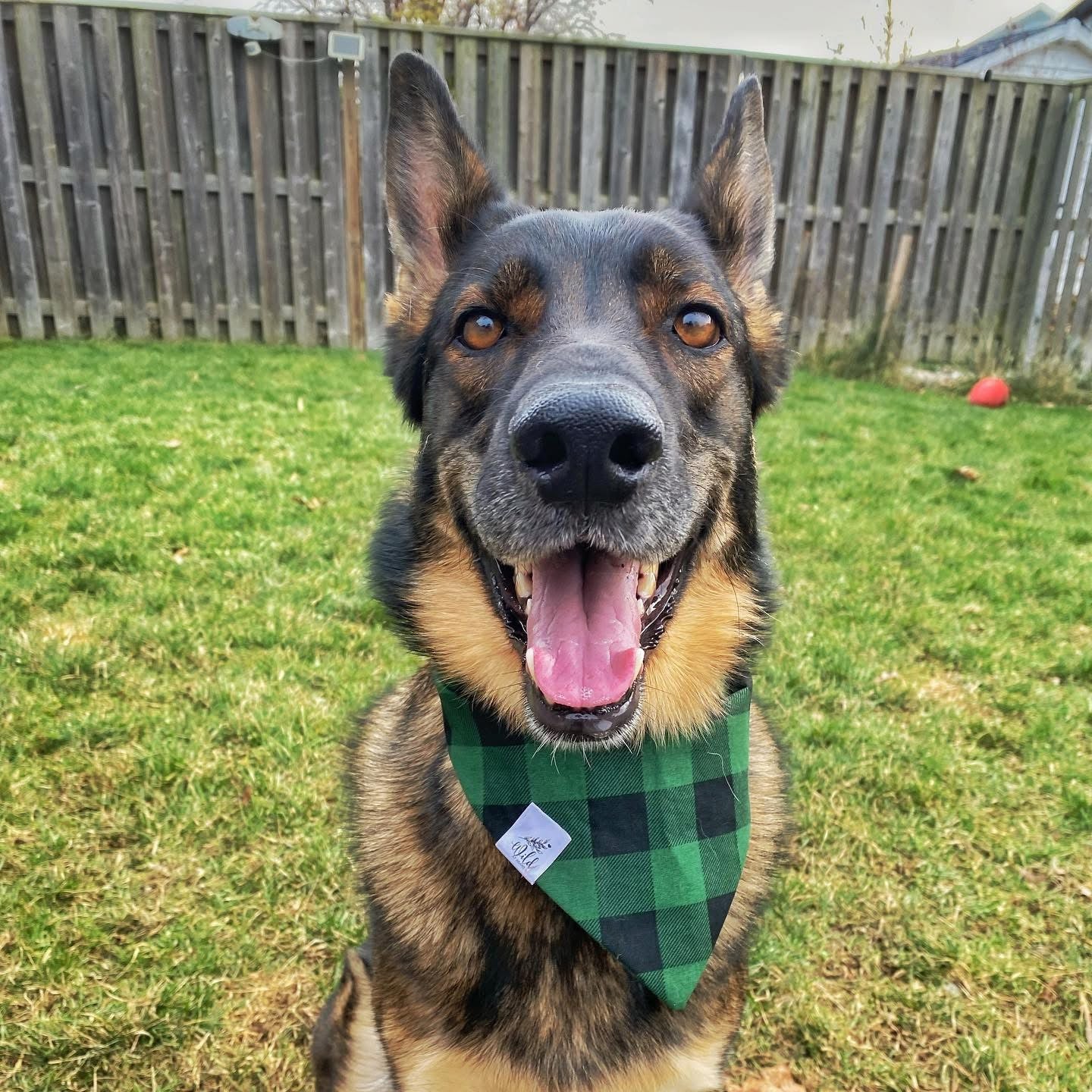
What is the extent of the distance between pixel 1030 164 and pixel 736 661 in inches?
432

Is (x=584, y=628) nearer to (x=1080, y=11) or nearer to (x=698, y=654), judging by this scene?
(x=698, y=654)

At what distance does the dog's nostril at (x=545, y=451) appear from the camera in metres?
1.69

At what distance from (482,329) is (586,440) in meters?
0.70

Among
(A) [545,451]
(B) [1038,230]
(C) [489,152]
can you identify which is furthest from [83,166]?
(B) [1038,230]

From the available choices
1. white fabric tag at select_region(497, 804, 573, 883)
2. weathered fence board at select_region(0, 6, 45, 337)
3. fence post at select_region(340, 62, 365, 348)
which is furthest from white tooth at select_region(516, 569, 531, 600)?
weathered fence board at select_region(0, 6, 45, 337)

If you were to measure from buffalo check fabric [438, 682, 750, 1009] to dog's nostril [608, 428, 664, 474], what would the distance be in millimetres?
766

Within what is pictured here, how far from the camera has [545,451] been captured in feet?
5.61

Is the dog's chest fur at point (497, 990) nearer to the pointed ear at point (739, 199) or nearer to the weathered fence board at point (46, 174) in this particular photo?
the pointed ear at point (739, 199)

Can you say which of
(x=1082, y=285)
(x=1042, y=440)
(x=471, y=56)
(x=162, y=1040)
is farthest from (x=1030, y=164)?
(x=162, y=1040)

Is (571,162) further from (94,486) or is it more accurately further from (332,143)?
(94,486)

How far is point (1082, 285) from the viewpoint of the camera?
1024 cm

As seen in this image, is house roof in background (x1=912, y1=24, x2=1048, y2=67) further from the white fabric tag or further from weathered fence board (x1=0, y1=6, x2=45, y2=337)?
the white fabric tag

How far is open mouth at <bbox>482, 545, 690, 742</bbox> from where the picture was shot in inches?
72.3

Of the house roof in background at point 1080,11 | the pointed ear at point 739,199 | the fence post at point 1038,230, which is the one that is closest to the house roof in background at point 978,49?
the house roof in background at point 1080,11
